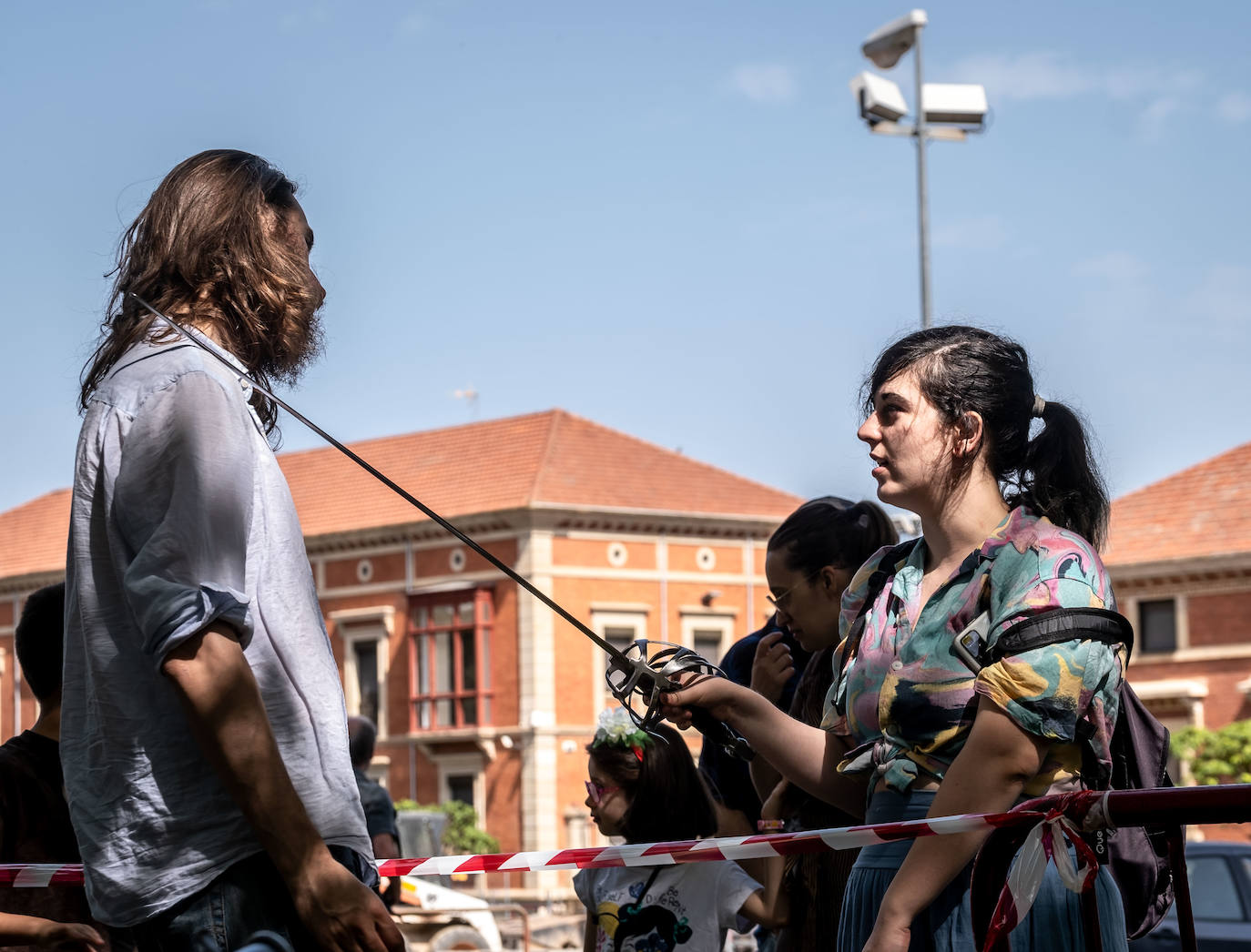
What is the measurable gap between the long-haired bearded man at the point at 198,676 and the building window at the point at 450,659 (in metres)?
38.8

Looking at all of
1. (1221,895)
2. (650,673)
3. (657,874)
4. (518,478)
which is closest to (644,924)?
(657,874)

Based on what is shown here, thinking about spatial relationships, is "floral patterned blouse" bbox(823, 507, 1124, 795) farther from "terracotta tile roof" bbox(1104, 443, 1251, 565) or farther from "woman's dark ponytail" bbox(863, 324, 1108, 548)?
"terracotta tile roof" bbox(1104, 443, 1251, 565)

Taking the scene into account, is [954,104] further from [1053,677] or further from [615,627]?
[615,627]

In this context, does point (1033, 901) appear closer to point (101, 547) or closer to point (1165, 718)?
point (101, 547)

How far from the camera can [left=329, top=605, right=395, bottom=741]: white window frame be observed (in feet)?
140

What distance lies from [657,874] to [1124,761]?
195 cm

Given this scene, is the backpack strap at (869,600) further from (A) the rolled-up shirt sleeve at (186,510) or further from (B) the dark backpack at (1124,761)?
(A) the rolled-up shirt sleeve at (186,510)

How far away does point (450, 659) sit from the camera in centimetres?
4169

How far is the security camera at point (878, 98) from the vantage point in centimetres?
1706

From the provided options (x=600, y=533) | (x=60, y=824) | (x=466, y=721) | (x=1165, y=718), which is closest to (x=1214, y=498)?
(x=1165, y=718)

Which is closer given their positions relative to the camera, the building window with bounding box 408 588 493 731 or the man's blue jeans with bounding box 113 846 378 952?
the man's blue jeans with bounding box 113 846 378 952

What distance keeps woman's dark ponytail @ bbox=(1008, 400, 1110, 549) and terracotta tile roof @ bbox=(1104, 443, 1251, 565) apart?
3352 centimetres

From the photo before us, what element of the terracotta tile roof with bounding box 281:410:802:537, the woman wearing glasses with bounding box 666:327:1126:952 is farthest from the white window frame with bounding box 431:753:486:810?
the woman wearing glasses with bounding box 666:327:1126:952

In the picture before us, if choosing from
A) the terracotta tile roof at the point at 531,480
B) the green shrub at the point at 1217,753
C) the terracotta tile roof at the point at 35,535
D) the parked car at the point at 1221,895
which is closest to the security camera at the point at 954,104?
the parked car at the point at 1221,895
